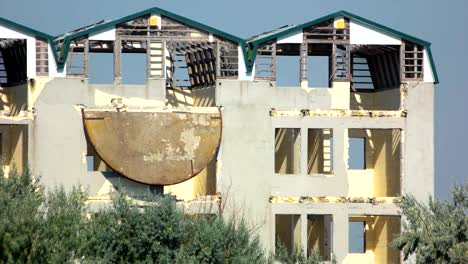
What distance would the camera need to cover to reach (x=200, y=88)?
3440 inches

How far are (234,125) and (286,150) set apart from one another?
3933 mm

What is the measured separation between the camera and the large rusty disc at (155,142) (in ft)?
272

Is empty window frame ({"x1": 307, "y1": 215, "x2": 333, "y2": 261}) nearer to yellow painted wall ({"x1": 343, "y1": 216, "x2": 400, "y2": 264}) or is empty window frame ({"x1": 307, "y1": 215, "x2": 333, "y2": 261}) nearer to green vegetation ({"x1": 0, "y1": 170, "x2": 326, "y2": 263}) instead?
yellow painted wall ({"x1": 343, "y1": 216, "x2": 400, "y2": 264})

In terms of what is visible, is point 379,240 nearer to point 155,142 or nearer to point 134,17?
point 155,142

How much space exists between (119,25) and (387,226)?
45.4ft

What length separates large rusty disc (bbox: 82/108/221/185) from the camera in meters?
82.8

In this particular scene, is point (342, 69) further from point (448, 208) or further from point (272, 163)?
point (448, 208)

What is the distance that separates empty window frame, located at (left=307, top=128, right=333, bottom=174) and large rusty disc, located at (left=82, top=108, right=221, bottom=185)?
5085 millimetres

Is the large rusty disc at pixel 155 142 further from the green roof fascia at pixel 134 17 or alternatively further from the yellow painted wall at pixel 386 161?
the yellow painted wall at pixel 386 161

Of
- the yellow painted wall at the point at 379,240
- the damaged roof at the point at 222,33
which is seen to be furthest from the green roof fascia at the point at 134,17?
the yellow painted wall at the point at 379,240

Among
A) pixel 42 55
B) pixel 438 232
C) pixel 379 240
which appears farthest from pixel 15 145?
pixel 438 232

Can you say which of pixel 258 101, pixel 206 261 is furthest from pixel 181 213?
pixel 258 101

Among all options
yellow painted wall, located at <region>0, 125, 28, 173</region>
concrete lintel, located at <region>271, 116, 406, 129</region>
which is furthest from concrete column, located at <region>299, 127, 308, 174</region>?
yellow painted wall, located at <region>0, 125, 28, 173</region>

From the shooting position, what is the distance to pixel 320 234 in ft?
288
